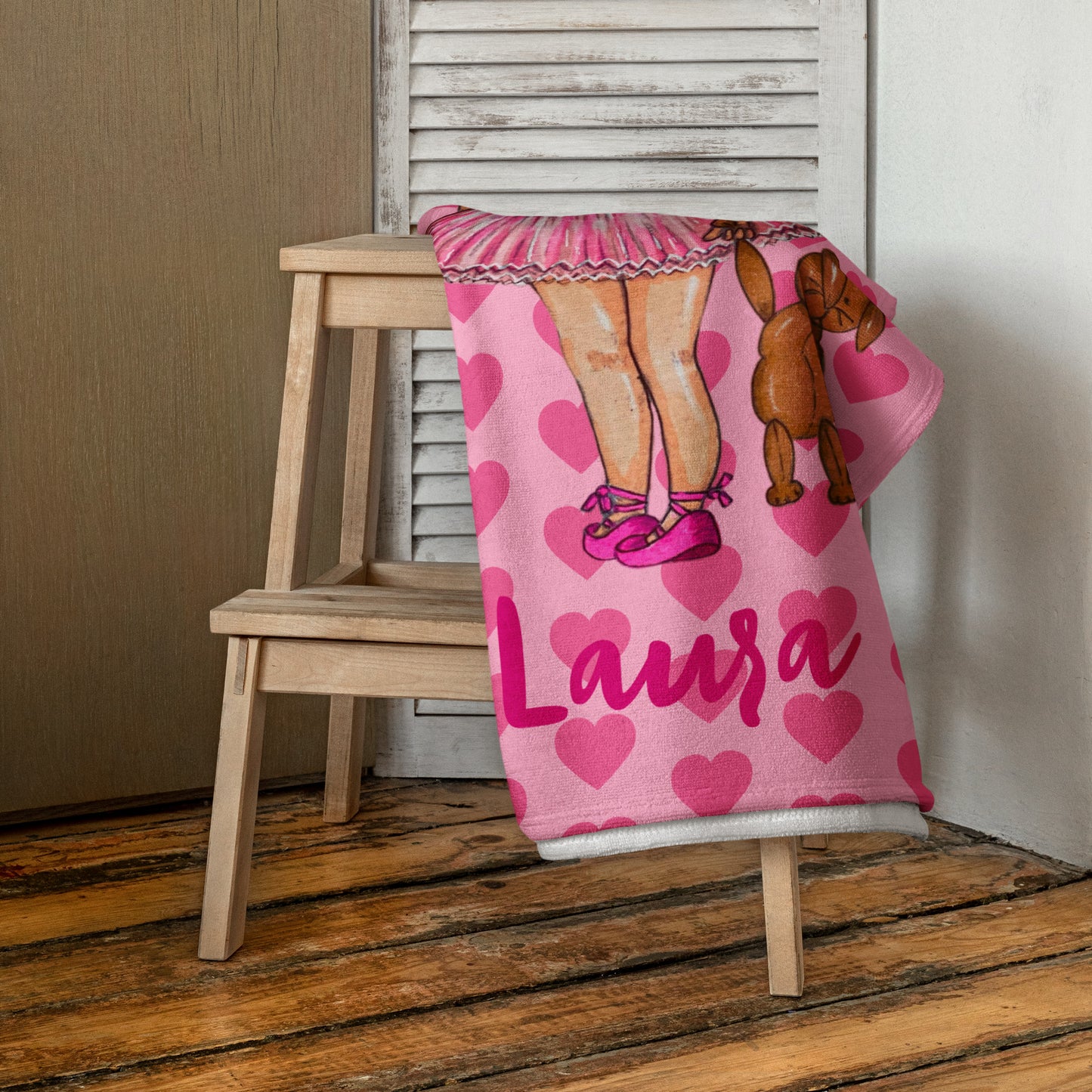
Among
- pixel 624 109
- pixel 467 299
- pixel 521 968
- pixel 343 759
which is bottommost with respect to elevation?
pixel 521 968

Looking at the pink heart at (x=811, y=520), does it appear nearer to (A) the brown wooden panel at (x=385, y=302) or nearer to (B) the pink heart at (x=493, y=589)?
(B) the pink heart at (x=493, y=589)

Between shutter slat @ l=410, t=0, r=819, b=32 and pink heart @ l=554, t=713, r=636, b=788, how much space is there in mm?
855

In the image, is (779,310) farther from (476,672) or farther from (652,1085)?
(652,1085)

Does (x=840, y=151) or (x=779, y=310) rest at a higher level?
(x=840, y=151)

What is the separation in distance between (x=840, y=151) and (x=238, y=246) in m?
0.70

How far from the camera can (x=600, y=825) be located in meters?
0.92

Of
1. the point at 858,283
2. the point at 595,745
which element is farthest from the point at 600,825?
the point at 858,283

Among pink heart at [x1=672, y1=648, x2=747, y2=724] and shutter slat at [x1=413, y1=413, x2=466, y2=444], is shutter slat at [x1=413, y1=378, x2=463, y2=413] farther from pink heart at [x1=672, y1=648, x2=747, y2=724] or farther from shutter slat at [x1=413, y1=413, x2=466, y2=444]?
pink heart at [x1=672, y1=648, x2=747, y2=724]

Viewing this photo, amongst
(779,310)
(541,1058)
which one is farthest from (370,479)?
(541,1058)

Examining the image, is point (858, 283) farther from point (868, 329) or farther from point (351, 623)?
point (351, 623)

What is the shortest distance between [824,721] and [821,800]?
6cm

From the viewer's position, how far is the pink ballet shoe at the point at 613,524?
3.08 ft

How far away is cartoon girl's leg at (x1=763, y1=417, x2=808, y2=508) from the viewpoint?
3.06 feet

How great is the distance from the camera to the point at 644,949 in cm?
103
